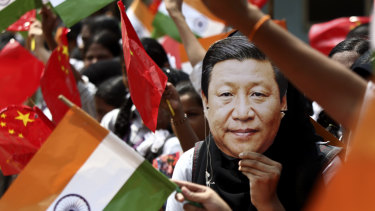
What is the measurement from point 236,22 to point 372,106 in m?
0.36

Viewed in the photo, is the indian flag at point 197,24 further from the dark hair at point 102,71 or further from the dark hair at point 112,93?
the dark hair at point 112,93

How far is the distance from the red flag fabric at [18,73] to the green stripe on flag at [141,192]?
2489 millimetres

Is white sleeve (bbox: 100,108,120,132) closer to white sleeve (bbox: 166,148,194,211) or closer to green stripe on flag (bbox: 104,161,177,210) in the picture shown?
white sleeve (bbox: 166,148,194,211)

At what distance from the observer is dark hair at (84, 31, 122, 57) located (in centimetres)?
585

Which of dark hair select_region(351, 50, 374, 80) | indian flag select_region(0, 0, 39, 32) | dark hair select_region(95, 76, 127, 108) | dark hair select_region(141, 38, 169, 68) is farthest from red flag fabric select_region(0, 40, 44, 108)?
dark hair select_region(351, 50, 374, 80)

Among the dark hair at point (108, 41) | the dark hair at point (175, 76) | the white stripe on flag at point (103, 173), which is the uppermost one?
the white stripe on flag at point (103, 173)

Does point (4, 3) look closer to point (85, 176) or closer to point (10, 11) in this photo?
point (10, 11)

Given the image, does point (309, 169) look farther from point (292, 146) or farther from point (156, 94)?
point (156, 94)

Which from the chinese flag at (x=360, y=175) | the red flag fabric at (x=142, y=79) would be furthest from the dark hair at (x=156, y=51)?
the chinese flag at (x=360, y=175)

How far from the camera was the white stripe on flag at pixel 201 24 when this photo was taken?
5410 mm

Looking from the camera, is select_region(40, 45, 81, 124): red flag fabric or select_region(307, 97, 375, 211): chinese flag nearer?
select_region(307, 97, 375, 211): chinese flag

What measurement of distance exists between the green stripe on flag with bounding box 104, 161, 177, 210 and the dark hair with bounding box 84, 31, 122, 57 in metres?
3.82

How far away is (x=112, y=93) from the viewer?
15.3ft

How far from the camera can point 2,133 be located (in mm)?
3242
